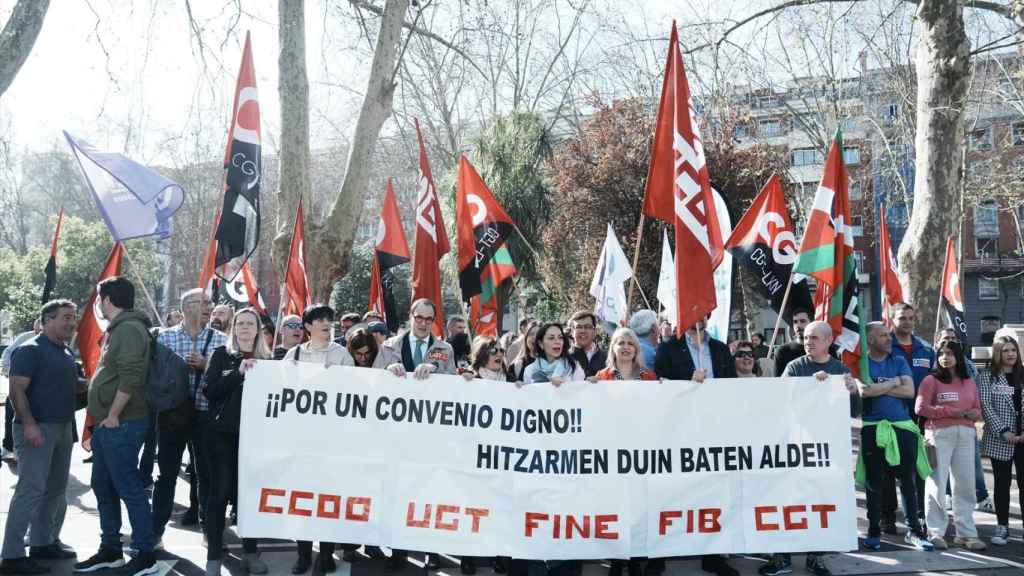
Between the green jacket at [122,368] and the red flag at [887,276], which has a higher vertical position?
the red flag at [887,276]

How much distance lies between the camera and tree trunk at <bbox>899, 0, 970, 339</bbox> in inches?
437

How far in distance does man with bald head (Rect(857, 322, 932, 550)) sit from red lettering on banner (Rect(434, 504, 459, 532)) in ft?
10.9

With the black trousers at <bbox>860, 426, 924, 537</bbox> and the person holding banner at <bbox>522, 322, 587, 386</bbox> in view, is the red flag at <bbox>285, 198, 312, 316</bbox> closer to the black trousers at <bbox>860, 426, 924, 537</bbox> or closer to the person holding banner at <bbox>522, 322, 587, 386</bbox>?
the person holding banner at <bbox>522, 322, 587, 386</bbox>

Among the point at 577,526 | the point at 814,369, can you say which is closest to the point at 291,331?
the point at 577,526

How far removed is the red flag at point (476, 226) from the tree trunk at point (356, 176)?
279 cm

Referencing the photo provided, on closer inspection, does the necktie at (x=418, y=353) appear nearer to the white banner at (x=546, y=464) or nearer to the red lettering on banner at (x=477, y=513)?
the white banner at (x=546, y=464)

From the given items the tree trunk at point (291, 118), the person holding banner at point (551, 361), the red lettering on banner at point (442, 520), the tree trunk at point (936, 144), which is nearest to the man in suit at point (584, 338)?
the person holding banner at point (551, 361)

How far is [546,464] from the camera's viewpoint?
5.48 metres

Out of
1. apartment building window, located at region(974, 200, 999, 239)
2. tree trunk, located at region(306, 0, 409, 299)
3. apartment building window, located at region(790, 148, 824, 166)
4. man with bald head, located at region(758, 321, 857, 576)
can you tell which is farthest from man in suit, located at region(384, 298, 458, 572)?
apartment building window, located at region(974, 200, 999, 239)

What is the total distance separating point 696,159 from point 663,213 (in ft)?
1.56

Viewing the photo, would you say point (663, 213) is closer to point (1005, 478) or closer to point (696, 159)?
point (696, 159)

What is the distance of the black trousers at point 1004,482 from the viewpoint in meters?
6.66

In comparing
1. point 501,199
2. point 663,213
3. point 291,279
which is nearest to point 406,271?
point 501,199

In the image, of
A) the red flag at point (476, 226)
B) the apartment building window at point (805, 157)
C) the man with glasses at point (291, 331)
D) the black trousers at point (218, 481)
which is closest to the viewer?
the black trousers at point (218, 481)
